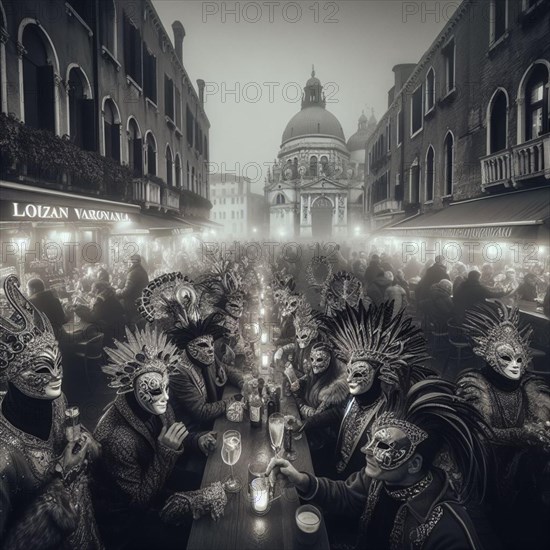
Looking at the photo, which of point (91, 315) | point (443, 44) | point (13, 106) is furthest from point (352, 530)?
point (443, 44)

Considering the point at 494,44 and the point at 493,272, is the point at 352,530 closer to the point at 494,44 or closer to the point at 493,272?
the point at 493,272

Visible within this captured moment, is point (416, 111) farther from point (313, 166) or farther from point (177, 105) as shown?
point (313, 166)

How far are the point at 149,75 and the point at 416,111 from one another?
561 inches

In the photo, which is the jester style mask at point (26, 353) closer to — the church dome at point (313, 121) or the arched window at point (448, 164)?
the arched window at point (448, 164)

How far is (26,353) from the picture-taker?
2752mm

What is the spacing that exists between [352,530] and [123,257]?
47.2 ft

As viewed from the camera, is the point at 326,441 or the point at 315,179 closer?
the point at 326,441

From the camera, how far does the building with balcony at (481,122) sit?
977 centimetres

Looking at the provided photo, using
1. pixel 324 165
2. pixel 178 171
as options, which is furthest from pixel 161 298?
pixel 324 165

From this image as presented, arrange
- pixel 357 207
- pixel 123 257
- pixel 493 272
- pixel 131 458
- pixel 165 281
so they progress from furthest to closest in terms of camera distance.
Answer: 1. pixel 357 207
2. pixel 123 257
3. pixel 493 272
4. pixel 165 281
5. pixel 131 458

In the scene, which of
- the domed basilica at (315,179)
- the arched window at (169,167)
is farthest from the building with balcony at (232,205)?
the arched window at (169,167)

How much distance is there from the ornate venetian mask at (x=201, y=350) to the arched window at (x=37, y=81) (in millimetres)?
7458

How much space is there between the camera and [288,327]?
7.06 m

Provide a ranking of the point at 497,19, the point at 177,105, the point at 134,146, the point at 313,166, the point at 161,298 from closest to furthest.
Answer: the point at 161,298 < the point at 497,19 < the point at 134,146 < the point at 177,105 < the point at 313,166
